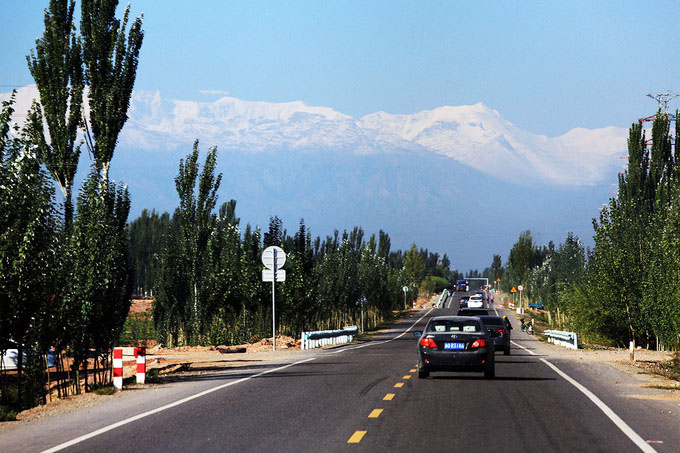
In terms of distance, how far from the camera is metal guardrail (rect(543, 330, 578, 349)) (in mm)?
48688

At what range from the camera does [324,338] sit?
4981 centimetres

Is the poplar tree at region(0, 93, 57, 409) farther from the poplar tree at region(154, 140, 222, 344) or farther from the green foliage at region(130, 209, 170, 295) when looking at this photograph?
the green foliage at region(130, 209, 170, 295)

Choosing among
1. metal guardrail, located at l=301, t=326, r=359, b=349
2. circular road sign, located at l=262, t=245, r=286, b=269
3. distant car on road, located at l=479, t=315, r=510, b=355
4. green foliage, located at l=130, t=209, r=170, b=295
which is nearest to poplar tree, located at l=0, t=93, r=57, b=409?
distant car on road, located at l=479, t=315, r=510, b=355

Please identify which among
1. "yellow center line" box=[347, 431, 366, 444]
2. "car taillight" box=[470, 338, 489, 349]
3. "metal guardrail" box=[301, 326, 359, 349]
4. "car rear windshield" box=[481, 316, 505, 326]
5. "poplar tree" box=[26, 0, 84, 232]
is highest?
"poplar tree" box=[26, 0, 84, 232]

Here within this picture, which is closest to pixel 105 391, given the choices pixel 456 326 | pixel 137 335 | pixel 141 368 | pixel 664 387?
pixel 141 368

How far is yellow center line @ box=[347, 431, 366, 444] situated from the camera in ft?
39.7

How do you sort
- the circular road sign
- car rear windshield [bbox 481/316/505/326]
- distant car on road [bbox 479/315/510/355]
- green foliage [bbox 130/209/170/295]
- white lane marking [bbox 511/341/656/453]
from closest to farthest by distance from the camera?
1. white lane marking [bbox 511/341/656/453]
2. distant car on road [bbox 479/315/510/355]
3. car rear windshield [bbox 481/316/505/326]
4. the circular road sign
5. green foliage [bbox 130/209/170/295]

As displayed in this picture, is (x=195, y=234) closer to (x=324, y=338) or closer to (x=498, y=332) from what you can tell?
(x=324, y=338)

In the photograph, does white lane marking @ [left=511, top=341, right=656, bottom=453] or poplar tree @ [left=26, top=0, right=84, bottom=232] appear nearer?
white lane marking @ [left=511, top=341, right=656, bottom=453]

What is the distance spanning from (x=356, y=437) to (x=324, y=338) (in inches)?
1476

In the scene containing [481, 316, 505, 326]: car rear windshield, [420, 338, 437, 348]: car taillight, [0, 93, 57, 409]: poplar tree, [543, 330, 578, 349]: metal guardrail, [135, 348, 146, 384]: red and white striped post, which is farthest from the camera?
[543, 330, 578, 349]: metal guardrail

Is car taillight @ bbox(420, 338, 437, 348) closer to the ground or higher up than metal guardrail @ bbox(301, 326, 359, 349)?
higher up

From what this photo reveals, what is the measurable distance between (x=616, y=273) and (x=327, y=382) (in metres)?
35.1

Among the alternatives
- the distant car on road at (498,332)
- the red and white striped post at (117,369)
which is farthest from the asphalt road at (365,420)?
the distant car on road at (498,332)
